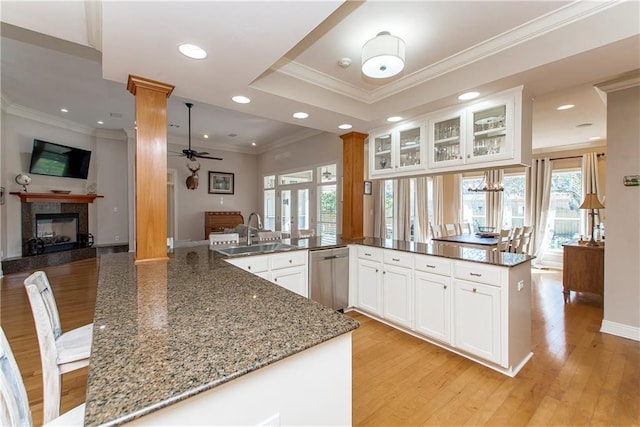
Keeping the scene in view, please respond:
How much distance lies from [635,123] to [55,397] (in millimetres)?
5130

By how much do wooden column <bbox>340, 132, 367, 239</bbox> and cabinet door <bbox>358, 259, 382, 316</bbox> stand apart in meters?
0.67

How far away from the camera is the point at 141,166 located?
7.92ft

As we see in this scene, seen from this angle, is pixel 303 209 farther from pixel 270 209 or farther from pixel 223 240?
pixel 223 240

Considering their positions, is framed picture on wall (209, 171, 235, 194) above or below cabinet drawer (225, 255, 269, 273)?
above

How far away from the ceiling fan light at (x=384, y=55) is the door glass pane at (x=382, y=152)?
1.53 m

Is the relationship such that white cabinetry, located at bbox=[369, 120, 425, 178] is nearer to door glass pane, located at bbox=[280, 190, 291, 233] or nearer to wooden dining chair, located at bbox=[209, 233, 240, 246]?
wooden dining chair, located at bbox=[209, 233, 240, 246]

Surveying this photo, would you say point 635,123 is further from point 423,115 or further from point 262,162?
point 262,162

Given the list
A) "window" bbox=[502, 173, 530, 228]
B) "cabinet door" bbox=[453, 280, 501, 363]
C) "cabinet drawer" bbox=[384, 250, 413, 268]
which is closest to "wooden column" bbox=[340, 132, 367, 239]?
"cabinet drawer" bbox=[384, 250, 413, 268]

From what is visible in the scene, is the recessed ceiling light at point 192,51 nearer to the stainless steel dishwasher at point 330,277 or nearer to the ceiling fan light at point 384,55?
the ceiling fan light at point 384,55

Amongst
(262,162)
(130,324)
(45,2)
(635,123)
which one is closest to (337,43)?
(45,2)

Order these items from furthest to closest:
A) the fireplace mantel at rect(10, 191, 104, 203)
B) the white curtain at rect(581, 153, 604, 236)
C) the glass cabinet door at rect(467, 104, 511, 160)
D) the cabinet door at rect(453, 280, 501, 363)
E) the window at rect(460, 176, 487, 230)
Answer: the window at rect(460, 176, 487, 230)
the white curtain at rect(581, 153, 604, 236)
the fireplace mantel at rect(10, 191, 104, 203)
the glass cabinet door at rect(467, 104, 511, 160)
the cabinet door at rect(453, 280, 501, 363)

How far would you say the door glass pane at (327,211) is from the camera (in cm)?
616

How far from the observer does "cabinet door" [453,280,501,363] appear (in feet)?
7.40

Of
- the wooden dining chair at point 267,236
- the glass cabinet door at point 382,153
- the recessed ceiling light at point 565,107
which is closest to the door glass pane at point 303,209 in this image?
the wooden dining chair at point 267,236
